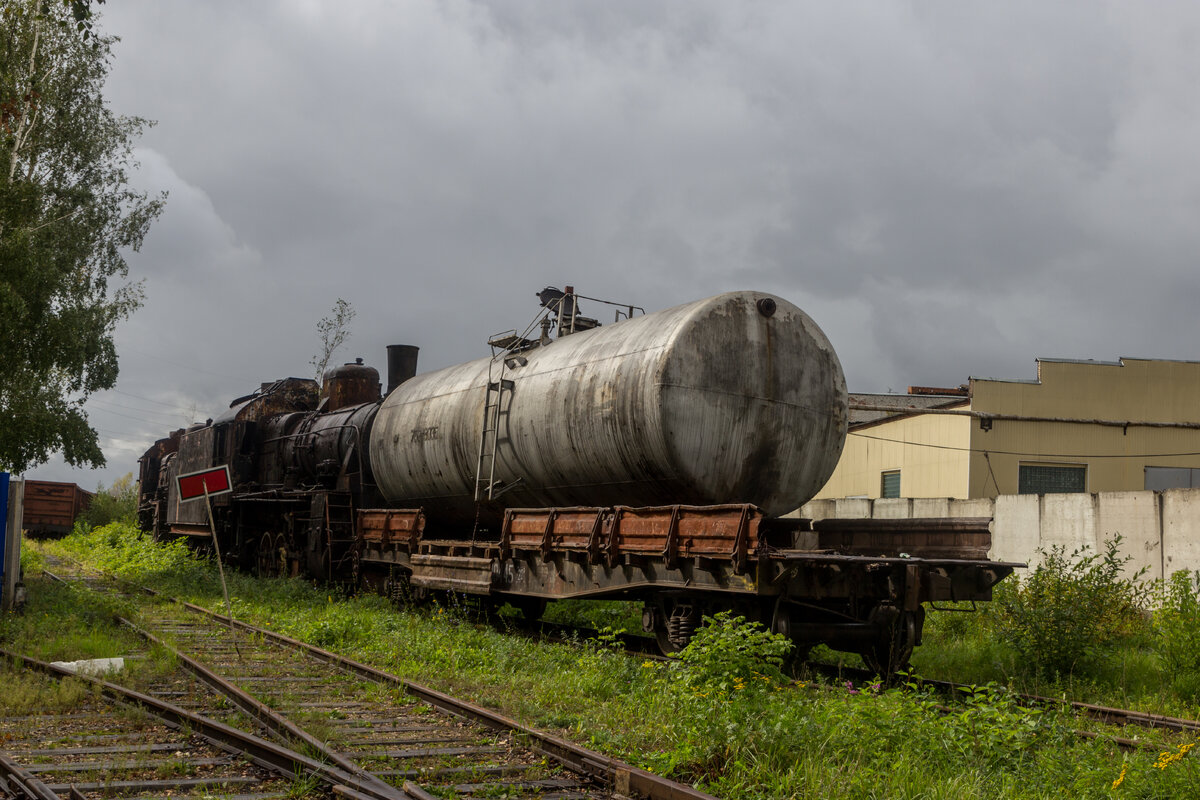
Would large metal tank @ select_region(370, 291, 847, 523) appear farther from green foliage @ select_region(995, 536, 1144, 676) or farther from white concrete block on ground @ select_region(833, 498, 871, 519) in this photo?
white concrete block on ground @ select_region(833, 498, 871, 519)

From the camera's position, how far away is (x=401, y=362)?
17828mm

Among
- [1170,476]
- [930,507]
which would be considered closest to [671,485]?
[930,507]

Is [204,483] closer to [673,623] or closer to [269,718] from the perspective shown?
[269,718]

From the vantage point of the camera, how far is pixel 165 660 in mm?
9469

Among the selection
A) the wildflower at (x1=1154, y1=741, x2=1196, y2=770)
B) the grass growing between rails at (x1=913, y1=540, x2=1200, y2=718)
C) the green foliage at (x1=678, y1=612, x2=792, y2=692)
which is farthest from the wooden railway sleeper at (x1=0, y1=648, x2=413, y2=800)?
the grass growing between rails at (x1=913, y1=540, x2=1200, y2=718)

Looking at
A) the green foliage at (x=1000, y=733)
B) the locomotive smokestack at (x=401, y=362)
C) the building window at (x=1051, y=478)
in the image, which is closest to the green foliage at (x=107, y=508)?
the locomotive smokestack at (x=401, y=362)

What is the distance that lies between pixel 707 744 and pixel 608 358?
200 inches

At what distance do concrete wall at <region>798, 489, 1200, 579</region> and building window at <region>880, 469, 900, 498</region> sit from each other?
34.0ft

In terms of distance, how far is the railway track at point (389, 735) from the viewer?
5645mm

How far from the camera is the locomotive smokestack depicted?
1767 cm

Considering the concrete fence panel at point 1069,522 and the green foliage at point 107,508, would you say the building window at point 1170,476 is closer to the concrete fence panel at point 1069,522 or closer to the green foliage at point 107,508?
the concrete fence panel at point 1069,522

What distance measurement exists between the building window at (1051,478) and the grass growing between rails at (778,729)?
772 inches

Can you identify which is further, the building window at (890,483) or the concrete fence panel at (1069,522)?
the building window at (890,483)

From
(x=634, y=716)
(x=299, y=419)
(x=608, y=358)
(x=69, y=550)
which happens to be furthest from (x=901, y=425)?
(x=69, y=550)
